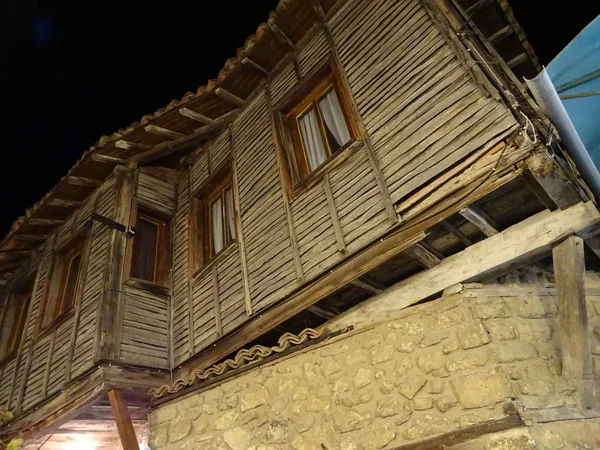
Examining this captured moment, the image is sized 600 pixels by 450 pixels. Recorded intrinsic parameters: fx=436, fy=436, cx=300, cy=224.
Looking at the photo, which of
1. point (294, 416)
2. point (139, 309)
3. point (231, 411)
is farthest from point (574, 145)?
point (139, 309)

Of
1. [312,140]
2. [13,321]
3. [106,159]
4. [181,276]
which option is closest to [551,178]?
[312,140]

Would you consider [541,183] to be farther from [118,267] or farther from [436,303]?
[118,267]

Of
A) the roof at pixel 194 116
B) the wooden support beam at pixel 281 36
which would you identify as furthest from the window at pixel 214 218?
the wooden support beam at pixel 281 36

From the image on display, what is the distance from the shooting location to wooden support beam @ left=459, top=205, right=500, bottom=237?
11.0 feet

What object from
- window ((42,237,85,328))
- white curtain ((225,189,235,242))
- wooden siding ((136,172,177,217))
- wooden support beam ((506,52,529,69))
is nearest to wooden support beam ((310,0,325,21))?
wooden support beam ((506,52,529,69))

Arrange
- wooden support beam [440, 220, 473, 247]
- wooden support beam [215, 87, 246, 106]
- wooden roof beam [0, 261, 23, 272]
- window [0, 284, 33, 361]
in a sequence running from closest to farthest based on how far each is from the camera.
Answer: wooden support beam [440, 220, 473, 247], wooden support beam [215, 87, 246, 106], window [0, 284, 33, 361], wooden roof beam [0, 261, 23, 272]

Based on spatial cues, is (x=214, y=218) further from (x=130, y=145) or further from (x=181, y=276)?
(x=130, y=145)

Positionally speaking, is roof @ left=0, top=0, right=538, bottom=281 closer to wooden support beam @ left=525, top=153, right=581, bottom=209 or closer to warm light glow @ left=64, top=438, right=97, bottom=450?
wooden support beam @ left=525, top=153, right=581, bottom=209

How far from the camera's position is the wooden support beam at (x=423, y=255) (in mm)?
3637

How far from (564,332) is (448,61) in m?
2.56

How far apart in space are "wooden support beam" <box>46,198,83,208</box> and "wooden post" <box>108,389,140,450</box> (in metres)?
4.40

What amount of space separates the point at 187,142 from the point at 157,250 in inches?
78.6

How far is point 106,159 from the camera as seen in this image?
24.9 ft

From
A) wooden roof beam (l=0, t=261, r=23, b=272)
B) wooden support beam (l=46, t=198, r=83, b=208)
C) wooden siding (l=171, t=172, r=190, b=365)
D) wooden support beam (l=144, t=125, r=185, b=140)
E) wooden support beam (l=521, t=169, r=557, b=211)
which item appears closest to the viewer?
wooden support beam (l=521, t=169, r=557, b=211)
